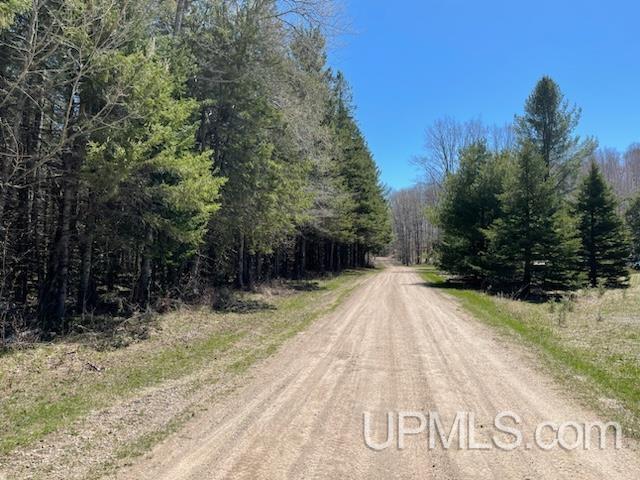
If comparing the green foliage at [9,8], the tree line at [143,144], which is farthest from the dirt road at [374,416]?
the green foliage at [9,8]

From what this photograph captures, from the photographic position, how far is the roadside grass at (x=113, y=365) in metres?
5.55

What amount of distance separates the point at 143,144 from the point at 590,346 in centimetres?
1026

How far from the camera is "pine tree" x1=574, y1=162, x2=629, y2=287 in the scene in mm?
29781

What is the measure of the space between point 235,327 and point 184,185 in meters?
4.24

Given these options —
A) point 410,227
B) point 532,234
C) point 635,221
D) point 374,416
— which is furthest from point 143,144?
point 410,227

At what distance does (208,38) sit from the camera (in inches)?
579

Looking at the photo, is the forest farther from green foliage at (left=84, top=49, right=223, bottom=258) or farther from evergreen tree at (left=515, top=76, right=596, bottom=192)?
green foliage at (left=84, top=49, right=223, bottom=258)

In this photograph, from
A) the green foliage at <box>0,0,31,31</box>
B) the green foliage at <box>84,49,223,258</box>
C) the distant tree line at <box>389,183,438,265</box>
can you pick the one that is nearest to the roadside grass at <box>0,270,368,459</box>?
the green foliage at <box>84,49,223,258</box>

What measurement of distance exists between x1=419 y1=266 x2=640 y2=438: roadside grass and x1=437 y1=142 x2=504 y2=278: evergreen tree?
8.88 m

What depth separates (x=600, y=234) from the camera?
98.8 feet

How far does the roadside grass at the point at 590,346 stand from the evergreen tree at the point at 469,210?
8.88m

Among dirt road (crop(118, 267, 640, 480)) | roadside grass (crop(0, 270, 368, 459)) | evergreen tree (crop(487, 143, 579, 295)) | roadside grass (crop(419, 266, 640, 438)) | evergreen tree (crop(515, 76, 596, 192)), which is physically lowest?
roadside grass (crop(0, 270, 368, 459))

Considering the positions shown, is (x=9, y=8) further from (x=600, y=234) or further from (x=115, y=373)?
(x=600, y=234)

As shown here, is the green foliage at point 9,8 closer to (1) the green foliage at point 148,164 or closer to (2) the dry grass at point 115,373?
(1) the green foliage at point 148,164
